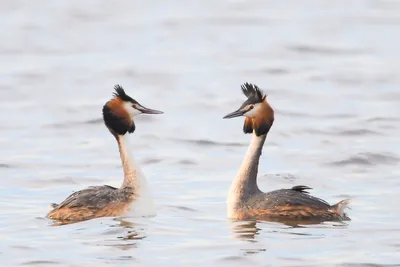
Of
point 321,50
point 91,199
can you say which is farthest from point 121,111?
point 321,50

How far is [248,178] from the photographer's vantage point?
44.2 feet

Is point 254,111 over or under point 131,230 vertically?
over

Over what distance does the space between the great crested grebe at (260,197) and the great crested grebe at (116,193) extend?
0.88 m

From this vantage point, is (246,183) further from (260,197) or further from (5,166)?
(5,166)

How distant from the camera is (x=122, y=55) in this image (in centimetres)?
2631

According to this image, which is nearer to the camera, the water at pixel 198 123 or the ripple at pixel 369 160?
the water at pixel 198 123

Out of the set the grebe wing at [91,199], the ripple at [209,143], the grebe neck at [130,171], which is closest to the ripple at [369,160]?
the ripple at [209,143]

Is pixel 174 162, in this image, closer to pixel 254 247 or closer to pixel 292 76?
pixel 254 247

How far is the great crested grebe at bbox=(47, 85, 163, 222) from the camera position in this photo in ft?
42.6

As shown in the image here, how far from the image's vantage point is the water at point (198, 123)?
1195 centimetres

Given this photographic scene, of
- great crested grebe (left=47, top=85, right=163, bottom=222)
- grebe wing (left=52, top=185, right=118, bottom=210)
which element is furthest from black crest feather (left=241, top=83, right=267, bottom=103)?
grebe wing (left=52, top=185, right=118, bottom=210)

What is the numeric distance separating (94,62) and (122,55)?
3.52 ft

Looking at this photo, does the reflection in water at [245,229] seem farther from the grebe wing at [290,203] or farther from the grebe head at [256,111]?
the grebe head at [256,111]

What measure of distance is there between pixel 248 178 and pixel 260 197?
13.4 inches
